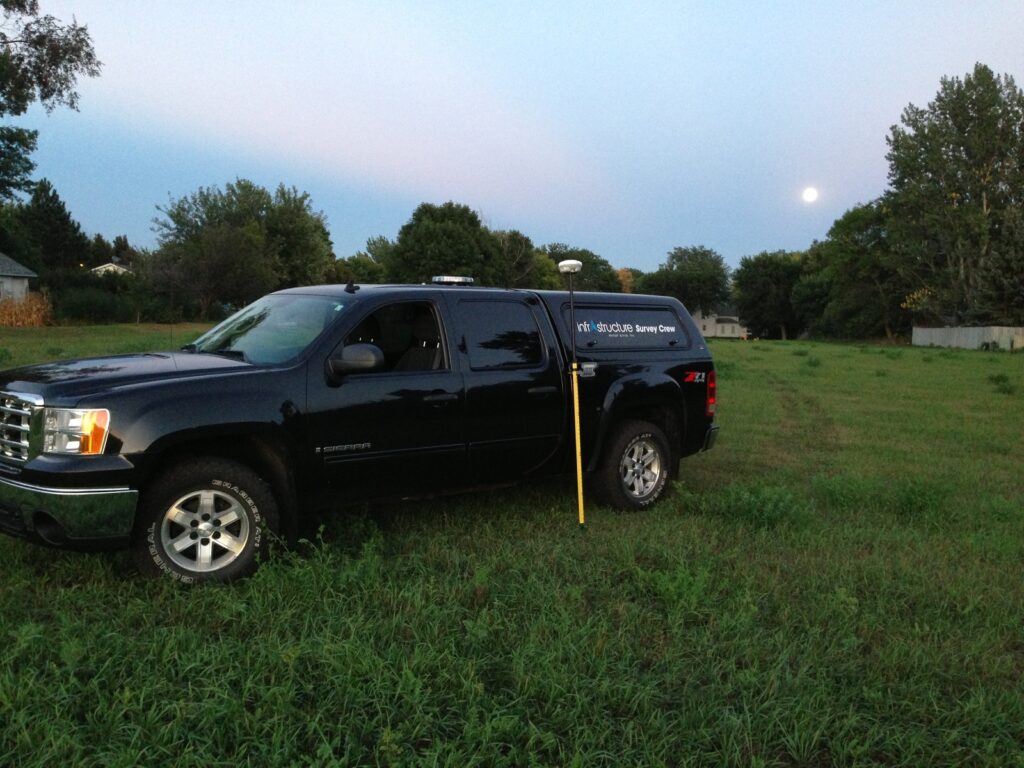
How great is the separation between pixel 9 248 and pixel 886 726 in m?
63.7

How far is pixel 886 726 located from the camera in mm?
3275

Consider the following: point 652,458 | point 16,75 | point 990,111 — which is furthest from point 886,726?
point 990,111

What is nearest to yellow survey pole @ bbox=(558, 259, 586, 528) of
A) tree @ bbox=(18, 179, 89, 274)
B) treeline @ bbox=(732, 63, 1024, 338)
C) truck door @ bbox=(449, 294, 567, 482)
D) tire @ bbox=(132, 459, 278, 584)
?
truck door @ bbox=(449, 294, 567, 482)

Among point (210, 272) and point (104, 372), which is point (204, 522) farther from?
point (210, 272)

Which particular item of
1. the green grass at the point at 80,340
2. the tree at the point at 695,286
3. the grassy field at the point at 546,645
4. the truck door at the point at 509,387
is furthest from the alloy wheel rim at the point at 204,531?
the tree at the point at 695,286

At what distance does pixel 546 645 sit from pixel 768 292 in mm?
92957

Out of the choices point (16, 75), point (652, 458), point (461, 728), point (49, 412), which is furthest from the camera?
point (16, 75)

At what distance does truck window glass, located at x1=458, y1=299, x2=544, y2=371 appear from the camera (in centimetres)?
581

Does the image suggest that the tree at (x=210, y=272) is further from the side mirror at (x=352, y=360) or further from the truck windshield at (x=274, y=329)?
the side mirror at (x=352, y=360)

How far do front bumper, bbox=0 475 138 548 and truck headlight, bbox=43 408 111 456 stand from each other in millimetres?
207

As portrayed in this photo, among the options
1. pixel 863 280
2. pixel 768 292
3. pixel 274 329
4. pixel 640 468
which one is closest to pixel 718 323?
pixel 768 292

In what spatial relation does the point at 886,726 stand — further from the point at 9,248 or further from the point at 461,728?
the point at 9,248

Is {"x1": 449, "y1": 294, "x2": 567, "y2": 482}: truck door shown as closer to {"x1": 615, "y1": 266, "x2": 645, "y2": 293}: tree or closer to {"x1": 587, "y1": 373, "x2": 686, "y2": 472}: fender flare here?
{"x1": 587, "y1": 373, "x2": 686, "y2": 472}: fender flare

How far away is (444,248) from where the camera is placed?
212 feet
